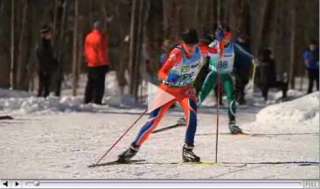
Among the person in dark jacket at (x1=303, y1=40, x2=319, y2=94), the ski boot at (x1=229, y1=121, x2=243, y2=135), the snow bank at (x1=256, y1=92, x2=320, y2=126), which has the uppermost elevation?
the person in dark jacket at (x1=303, y1=40, x2=319, y2=94)

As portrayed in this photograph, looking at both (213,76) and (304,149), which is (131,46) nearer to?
(213,76)

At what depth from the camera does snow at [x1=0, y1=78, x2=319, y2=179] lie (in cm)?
670

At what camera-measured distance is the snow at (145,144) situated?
22.0 feet

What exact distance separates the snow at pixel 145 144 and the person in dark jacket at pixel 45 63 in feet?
2.37

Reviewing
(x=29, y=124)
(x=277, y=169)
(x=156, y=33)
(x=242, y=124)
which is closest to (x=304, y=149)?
(x=277, y=169)

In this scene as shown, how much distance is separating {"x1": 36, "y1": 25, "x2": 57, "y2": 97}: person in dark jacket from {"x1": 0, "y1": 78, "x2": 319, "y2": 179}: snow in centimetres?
72

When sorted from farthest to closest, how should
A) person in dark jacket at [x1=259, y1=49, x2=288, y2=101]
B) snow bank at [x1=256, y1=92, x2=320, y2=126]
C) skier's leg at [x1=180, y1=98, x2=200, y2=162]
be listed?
person in dark jacket at [x1=259, y1=49, x2=288, y2=101] < snow bank at [x1=256, y1=92, x2=320, y2=126] < skier's leg at [x1=180, y1=98, x2=200, y2=162]

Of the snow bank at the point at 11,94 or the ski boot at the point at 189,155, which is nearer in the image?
the ski boot at the point at 189,155

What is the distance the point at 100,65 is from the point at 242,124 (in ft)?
11.1

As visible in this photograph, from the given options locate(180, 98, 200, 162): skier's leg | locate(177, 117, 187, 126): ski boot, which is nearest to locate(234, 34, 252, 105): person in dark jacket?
locate(177, 117, 187, 126): ski boot

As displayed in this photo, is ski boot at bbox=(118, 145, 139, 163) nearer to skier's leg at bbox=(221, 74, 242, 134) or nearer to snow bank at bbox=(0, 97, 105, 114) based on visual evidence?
skier's leg at bbox=(221, 74, 242, 134)

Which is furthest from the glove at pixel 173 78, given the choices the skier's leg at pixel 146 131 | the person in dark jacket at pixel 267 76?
the person in dark jacket at pixel 267 76

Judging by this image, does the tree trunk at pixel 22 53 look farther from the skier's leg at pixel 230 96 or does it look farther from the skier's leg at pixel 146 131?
the skier's leg at pixel 146 131

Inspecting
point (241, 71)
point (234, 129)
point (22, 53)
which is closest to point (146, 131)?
point (234, 129)
